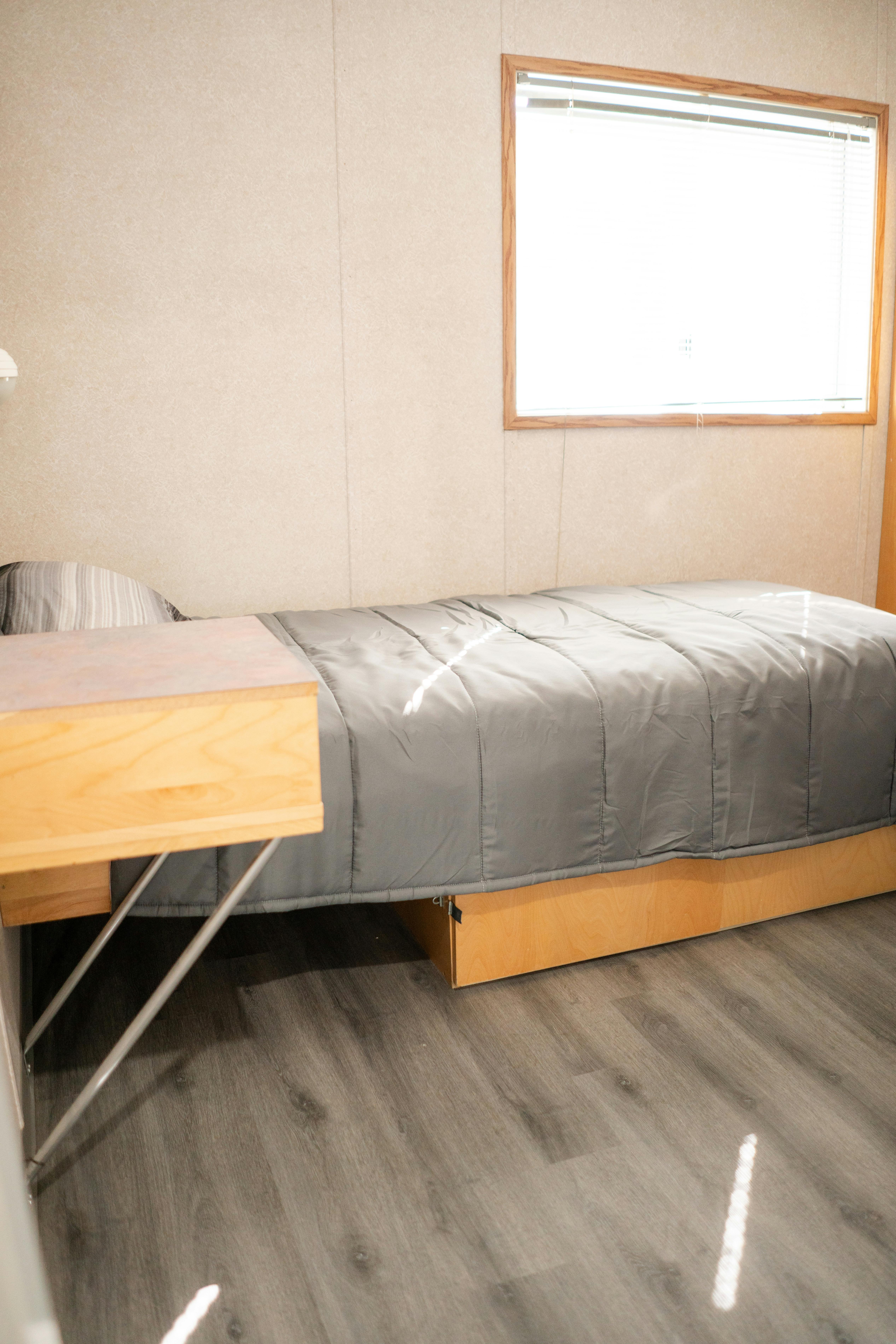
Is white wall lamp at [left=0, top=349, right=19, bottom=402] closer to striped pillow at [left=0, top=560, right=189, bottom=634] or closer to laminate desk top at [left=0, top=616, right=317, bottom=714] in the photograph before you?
laminate desk top at [left=0, top=616, right=317, bottom=714]

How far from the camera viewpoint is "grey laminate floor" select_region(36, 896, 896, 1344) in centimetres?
111

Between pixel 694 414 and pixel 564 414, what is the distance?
1.56ft

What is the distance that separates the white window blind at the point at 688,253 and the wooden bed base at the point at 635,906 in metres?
1.59

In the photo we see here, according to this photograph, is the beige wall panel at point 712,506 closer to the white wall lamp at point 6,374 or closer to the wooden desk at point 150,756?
the white wall lamp at point 6,374

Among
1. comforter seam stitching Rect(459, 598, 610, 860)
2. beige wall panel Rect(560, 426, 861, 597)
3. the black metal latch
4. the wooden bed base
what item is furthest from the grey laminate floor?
beige wall panel Rect(560, 426, 861, 597)

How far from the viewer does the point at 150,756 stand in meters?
0.96

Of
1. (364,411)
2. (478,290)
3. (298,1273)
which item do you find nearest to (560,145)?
(478,290)

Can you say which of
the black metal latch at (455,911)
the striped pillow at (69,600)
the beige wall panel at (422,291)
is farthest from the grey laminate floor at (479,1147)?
the beige wall panel at (422,291)

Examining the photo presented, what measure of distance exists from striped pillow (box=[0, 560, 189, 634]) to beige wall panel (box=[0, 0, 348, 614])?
479 mm

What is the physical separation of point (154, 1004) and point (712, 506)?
2.54m

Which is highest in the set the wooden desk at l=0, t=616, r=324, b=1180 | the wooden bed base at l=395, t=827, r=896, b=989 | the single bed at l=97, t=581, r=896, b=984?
the wooden desk at l=0, t=616, r=324, b=1180

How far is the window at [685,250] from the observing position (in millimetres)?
2834

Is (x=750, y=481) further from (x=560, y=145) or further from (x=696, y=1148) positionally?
(x=696, y=1148)

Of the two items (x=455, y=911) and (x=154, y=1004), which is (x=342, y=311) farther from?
(x=154, y=1004)
